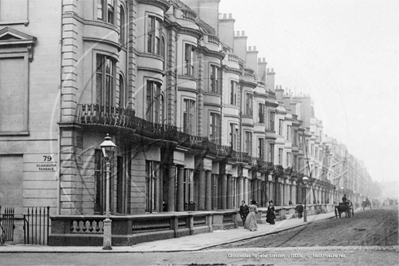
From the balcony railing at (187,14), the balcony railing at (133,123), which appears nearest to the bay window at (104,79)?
the balcony railing at (133,123)

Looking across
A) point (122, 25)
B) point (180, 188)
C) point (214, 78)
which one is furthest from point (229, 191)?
point (122, 25)

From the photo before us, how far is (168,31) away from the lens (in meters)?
38.3

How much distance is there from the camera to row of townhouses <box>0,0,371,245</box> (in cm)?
2659

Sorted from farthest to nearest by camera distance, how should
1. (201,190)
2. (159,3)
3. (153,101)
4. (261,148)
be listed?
(261,148)
(201,190)
(153,101)
(159,3)

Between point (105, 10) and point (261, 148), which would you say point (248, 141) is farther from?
point (105, 10)

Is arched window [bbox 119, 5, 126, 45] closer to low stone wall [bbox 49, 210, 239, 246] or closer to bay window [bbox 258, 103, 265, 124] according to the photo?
low stone wall [bbox 49, 210, 239, 246]

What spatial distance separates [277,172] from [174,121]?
95.0 ft

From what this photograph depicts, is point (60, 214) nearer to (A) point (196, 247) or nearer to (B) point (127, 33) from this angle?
(A) point (196, 247)

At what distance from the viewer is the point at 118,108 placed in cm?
2819

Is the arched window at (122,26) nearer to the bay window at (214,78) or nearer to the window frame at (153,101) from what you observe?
the window frame at (153,101)

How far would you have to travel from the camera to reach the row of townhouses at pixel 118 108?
87.2 ft

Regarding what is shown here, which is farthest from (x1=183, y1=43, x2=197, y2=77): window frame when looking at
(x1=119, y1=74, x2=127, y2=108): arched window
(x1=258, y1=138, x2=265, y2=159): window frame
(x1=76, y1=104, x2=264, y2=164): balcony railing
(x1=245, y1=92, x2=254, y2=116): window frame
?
(x1=258, y1=138, x2=265, y2=159): window frame

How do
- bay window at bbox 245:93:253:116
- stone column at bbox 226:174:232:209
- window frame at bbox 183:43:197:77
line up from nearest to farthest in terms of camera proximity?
window frame at bbox 183:43:197:77, stone column at bbox 226:174:232:209, bay window at bbox 245:93:253:116

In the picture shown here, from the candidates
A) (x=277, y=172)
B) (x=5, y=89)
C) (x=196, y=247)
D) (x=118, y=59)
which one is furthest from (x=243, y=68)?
(x=196, y=247)
